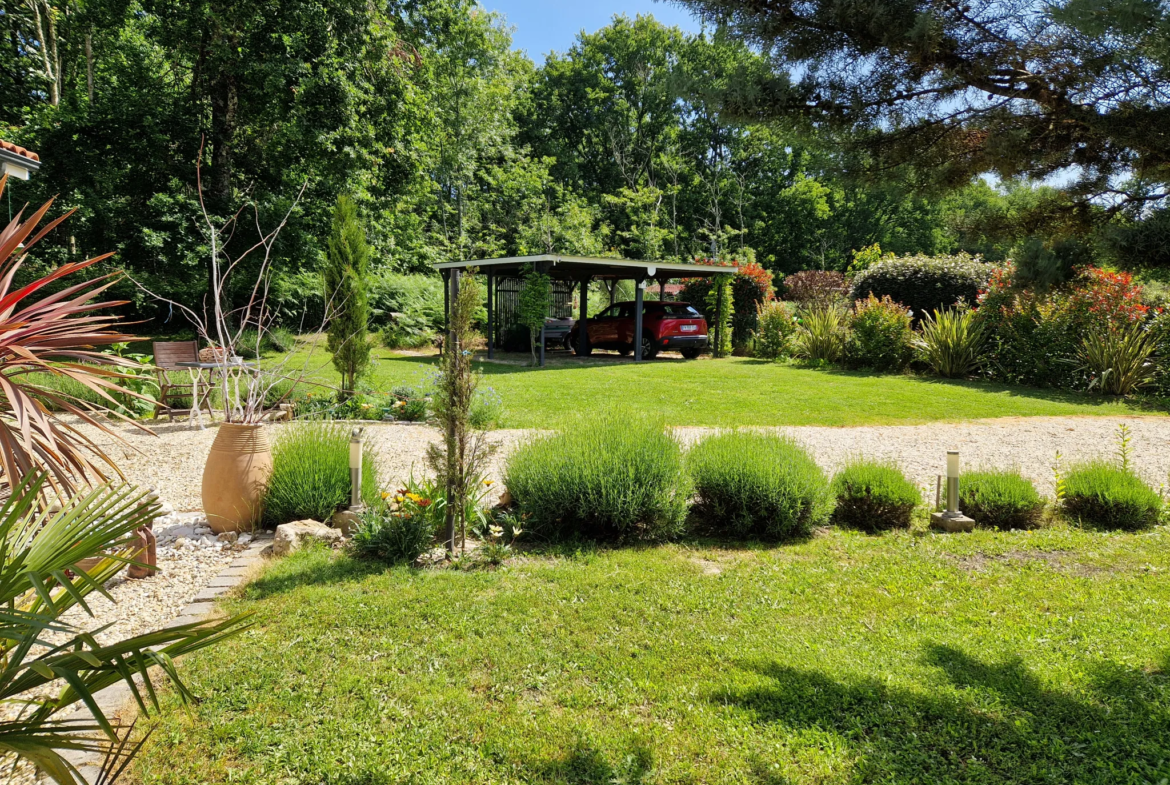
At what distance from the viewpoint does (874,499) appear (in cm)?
523

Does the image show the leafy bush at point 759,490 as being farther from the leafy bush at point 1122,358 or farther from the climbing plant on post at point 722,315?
the climbing plant on post at point 722,315

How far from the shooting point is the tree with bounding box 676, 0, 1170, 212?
7.25ft

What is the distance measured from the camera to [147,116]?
1605 centimetres

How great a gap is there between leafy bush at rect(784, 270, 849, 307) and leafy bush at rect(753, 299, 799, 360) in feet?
8.98

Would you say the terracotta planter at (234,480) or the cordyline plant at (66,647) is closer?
the cordyline plant at (66,647)

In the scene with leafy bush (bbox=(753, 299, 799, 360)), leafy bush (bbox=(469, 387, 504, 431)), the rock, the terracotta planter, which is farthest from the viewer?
leafy bush (bbox=(753, 299, 799, 360))

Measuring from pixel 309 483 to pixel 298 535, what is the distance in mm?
484

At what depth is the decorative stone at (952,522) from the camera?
16.9ft

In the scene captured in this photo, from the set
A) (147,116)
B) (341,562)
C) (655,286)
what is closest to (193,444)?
(341,562)

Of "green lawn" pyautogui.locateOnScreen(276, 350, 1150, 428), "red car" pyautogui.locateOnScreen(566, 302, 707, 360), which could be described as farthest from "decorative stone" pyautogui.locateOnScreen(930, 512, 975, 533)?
"red car" pyautogui.locateOnScreen(566, 302, 707, 360)

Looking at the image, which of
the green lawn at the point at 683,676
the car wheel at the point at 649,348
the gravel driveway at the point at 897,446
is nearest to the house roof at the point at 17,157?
the gravel driveway at the point at 897,446

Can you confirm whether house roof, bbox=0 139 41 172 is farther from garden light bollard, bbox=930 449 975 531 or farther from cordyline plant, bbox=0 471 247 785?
garden light bollard, bbox=930 449 975 531

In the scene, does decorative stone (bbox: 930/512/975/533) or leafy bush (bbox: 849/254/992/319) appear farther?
leafy bush (bbox: 849/254/992/319)

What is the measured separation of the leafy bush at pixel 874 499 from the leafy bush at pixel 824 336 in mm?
11323
